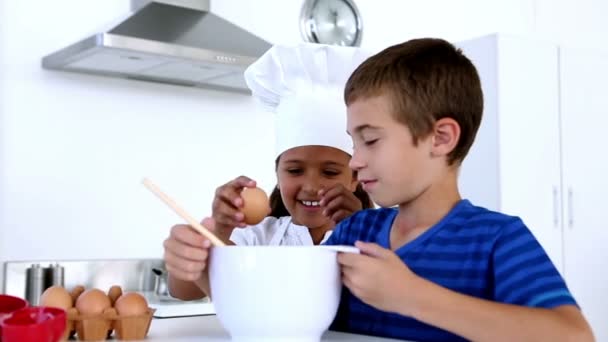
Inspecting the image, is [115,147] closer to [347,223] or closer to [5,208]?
[5,208]

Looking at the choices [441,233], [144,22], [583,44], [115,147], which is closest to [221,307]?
[441,233]

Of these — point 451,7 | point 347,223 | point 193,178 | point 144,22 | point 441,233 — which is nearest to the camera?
point 441,233

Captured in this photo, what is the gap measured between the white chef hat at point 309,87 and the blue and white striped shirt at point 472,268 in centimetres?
47

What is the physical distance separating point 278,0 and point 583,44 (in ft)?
6.36

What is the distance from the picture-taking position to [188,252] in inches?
30.7

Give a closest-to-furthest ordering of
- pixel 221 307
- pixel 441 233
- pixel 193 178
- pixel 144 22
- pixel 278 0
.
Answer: pixel 221 307, pixel 441 233, pixel 144 22, pixel 193 178, pixel 278 0

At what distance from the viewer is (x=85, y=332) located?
31.1 inches

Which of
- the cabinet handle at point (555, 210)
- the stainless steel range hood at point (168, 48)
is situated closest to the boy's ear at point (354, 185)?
the stainless steel range hood at point (168, 48)

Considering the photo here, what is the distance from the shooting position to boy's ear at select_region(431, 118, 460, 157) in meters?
0.94

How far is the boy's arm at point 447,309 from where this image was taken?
738 mm

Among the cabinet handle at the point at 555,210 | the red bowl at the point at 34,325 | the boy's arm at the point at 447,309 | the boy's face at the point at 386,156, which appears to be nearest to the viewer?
the red bowl at the point at 34,325

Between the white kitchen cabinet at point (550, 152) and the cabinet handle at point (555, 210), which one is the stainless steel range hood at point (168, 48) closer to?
the white kitchen cabinet at point (550, 152)

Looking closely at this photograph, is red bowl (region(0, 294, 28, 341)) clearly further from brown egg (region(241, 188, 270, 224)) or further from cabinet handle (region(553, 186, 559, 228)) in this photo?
cabinet handle (region(553, 186, 559, 228))

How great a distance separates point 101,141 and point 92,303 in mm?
1866
